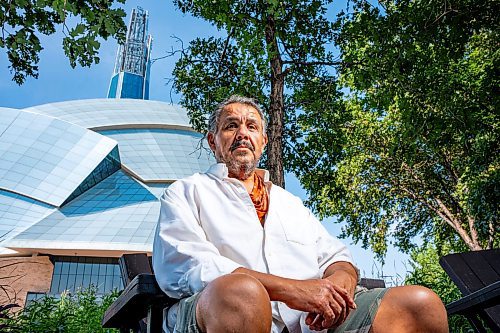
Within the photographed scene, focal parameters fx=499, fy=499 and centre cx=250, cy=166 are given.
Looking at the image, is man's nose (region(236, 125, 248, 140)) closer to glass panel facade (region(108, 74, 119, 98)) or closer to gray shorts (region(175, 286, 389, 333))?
gray shorts (region(175, 286, 389, 333))

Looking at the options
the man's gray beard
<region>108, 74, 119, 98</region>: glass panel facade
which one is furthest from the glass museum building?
<region>108, 74, 119, 98</region>: glass panel facade

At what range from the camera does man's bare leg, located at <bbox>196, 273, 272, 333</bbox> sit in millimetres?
1193

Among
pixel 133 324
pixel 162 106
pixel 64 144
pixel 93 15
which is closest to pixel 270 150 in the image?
pixel 93 15

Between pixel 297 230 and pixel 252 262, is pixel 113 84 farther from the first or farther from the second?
pixel 252 262

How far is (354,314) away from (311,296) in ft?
0.63

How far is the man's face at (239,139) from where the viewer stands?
2006mm

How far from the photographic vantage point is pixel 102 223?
31984 millimetres

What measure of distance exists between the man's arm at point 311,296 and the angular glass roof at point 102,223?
2826 centimetres

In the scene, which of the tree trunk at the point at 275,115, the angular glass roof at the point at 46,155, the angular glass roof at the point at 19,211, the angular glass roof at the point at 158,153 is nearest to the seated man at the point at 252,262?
the tree trunk at the point at 275,115

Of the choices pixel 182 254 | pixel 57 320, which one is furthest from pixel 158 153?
pixel 182 254

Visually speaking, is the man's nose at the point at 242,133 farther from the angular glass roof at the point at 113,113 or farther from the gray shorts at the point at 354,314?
the angular glass roof at the point at 113,113

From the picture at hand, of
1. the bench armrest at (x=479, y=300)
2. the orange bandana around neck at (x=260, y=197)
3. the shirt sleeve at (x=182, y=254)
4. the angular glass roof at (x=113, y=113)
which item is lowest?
the bench armrest at (x=479, y=300)

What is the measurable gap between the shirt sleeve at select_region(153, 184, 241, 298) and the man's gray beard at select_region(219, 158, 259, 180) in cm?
31

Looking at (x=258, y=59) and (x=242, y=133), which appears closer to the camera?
(x=242, y=133)
